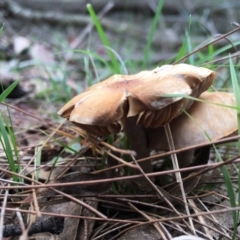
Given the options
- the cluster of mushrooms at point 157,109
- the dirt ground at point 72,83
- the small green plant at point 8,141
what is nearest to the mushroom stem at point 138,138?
the cluster of mushrooms at point 157,109

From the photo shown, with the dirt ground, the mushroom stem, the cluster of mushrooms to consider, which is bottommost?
the dirt ground

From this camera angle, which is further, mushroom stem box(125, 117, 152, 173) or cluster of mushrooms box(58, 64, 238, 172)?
mushroom stem box(125, 117, 152, 173)

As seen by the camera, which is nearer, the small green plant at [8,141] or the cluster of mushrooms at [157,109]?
the cluster of mushrooms at [157,109]

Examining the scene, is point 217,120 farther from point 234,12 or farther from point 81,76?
point 234,12

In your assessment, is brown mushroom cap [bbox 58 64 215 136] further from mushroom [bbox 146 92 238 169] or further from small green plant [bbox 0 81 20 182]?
small green plant [bbox 0 81 20 182]

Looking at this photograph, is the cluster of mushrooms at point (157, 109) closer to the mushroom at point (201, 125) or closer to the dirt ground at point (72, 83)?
the mushroom at point (201, 125)

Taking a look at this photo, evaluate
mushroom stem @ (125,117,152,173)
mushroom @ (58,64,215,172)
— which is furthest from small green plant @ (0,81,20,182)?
mushroom stem @ (125,117,152,173)

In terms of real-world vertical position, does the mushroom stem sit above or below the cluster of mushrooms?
below

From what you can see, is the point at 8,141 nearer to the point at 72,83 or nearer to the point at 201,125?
the point at 201,125

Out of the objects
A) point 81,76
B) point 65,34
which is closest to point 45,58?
point 81,76
